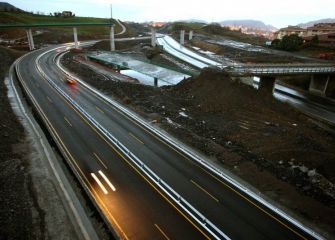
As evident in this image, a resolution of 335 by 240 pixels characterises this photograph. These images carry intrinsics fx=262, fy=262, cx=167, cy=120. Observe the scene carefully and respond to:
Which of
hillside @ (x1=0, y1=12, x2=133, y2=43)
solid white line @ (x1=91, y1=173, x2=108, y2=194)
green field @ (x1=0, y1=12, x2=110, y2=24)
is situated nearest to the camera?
solid white line @ (x1=91, y1=173, x2=108, y2=194)

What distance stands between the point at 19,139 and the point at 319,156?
34902mm

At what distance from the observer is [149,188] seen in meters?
24.1

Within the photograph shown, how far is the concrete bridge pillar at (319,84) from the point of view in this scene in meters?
61.2

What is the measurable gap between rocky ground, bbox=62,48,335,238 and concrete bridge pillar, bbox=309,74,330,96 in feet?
69.4

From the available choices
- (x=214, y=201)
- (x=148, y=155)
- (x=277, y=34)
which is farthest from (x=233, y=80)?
(x=277, y=34)

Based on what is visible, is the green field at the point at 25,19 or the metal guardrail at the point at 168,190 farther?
the green field at the point at 25,19

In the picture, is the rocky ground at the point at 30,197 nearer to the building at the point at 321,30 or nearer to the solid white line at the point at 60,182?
the solid white line at the point at 60,182

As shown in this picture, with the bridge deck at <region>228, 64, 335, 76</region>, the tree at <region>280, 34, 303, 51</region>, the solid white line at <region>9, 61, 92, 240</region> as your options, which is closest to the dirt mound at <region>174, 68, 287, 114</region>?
the bridge deck at <region>228, 64, 335, 76</region>

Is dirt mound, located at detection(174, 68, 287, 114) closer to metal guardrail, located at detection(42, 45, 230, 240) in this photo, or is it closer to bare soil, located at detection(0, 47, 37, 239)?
metal guardrail, located at detection(42, 45, 230, 240)

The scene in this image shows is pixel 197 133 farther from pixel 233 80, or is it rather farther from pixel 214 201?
pixel 233 80

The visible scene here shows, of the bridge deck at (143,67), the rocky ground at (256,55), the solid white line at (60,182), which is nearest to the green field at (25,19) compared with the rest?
the bridge deck at (143,67)

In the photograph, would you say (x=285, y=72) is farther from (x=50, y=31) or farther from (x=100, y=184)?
(x=50, y=31)

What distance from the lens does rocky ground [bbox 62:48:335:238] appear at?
80.0ft

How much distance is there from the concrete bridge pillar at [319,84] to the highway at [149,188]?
47598mm
